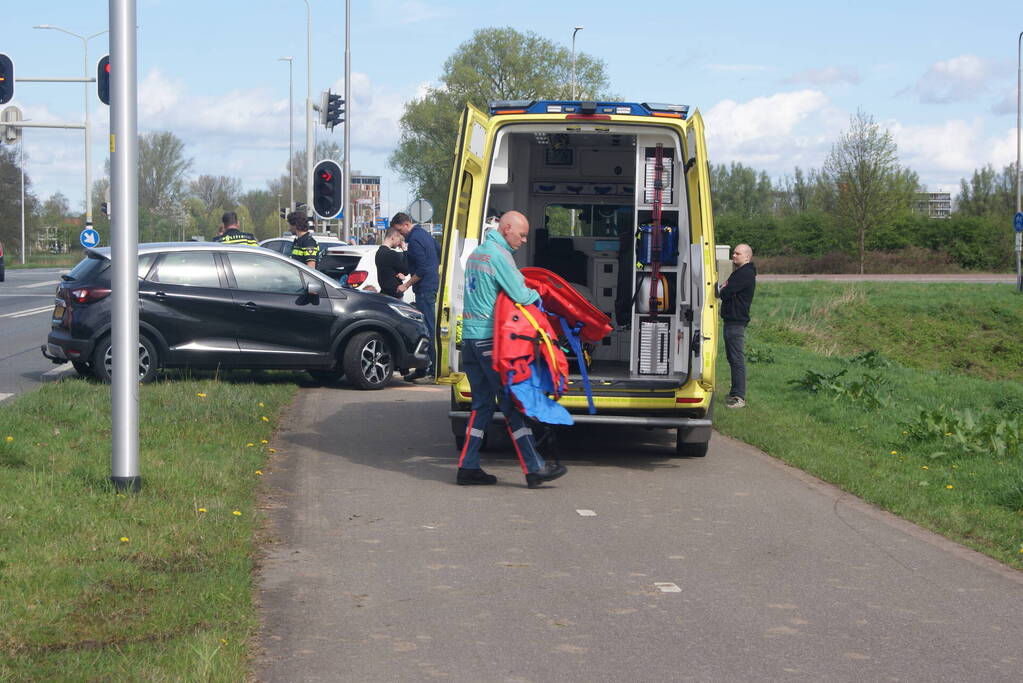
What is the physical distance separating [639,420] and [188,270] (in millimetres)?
6170

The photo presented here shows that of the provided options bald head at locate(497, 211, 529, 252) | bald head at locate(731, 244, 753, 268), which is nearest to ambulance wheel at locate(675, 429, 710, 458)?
bald head at locate(497, 211, 529, 252)

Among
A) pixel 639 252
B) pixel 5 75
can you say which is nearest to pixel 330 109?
pixel 5 75

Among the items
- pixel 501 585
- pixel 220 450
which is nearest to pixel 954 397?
pixel 220 450

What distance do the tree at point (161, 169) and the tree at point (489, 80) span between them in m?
25.1

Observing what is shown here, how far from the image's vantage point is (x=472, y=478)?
844 centimetres

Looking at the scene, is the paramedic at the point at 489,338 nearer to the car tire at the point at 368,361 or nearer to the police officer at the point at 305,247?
the car tire at the point at 368,361

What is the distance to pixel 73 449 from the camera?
8.80m

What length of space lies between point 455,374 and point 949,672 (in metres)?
4.87

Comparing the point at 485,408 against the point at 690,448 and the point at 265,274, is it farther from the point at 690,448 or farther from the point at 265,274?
the point at 265,274

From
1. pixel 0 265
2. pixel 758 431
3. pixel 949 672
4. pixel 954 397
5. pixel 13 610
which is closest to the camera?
pixel 949 672

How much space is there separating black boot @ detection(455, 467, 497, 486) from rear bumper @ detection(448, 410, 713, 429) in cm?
79

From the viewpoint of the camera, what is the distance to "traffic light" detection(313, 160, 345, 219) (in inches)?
835

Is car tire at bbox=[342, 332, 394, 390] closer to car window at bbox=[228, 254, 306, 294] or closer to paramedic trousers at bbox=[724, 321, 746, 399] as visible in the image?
car window at bbox=[228, 254, 306, 294]

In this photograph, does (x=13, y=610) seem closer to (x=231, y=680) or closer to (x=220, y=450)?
(x=231, y=680)
